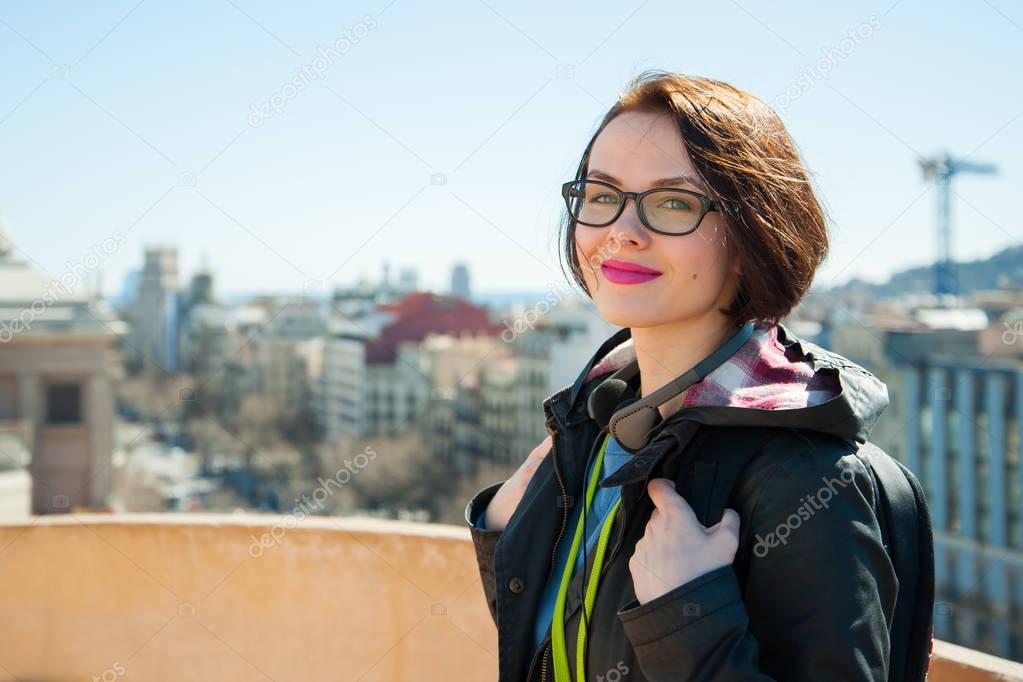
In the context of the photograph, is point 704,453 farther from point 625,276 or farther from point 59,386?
point 59,386

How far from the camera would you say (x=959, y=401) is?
40.4 metres

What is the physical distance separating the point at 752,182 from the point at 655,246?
14cm

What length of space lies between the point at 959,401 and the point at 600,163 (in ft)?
144

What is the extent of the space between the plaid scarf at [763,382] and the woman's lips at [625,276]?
0.15 meters

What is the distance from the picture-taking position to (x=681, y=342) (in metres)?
1.23

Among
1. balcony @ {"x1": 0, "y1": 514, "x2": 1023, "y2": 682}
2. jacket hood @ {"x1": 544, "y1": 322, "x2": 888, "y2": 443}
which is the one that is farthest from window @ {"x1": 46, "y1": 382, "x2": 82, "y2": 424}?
jacket hood @ {"x1": 544, "y1": 322, "x2": 888, "y2": 443}

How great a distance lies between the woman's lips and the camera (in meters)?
1.18

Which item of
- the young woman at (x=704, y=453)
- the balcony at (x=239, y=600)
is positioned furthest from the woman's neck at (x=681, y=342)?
the balcony at (x=239, y=600)

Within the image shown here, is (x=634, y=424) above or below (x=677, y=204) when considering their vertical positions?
below

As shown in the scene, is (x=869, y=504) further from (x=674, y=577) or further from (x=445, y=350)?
(x=445, y=350)

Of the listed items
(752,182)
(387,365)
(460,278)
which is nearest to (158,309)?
(460,278)

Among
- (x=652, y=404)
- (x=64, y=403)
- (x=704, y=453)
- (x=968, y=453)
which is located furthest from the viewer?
(x=968, y=453)

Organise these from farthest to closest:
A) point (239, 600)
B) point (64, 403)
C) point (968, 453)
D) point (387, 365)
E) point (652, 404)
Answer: point (387, 365)
point (968, 453)
point (64, 403)
point (239, 600)
point (652, 404)

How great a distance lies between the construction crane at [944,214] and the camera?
5584cm
